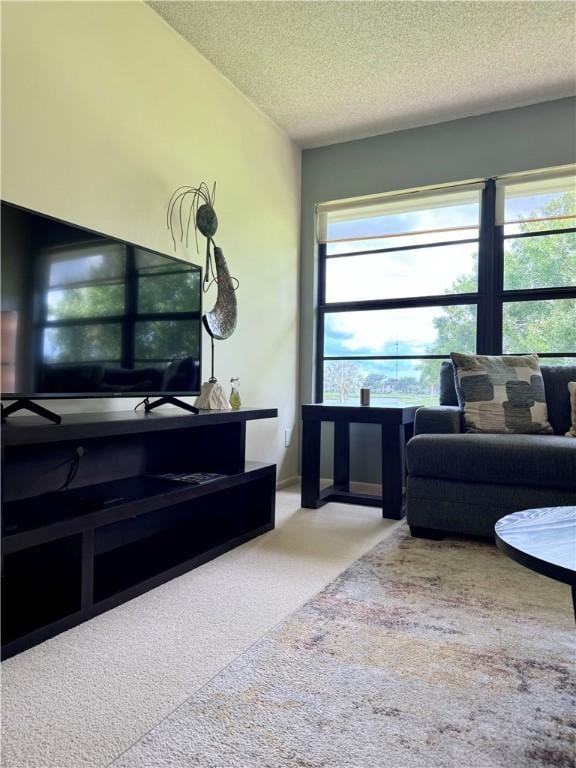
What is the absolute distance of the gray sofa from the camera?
2213mm

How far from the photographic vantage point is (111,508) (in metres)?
1.66

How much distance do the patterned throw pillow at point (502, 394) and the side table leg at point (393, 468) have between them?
38 centimetres

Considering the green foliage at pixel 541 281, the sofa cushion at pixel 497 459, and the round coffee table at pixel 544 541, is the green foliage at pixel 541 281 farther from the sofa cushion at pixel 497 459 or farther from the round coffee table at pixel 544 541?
the round coffee table at pixel 544 541

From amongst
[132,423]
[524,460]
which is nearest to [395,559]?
[524,460]

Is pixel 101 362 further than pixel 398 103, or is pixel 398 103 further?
pixel 398 103

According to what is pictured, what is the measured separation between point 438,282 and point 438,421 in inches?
53.5

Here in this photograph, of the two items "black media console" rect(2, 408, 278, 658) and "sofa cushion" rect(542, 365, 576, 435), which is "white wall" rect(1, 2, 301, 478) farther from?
"sofa cushion" rect(542, 365, 576, 435)

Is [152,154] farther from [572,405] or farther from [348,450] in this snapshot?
[572,405]

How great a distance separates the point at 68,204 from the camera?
6.82ft

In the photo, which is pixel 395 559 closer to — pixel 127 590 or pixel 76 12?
pixel 127 590

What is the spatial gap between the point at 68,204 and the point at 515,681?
87.7 inches

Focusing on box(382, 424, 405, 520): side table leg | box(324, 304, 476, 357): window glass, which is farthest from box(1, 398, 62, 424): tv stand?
box(324, 304, 476, 357): window glass


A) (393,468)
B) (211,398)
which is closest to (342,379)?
(393,468)

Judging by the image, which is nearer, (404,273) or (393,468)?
(393,468)
